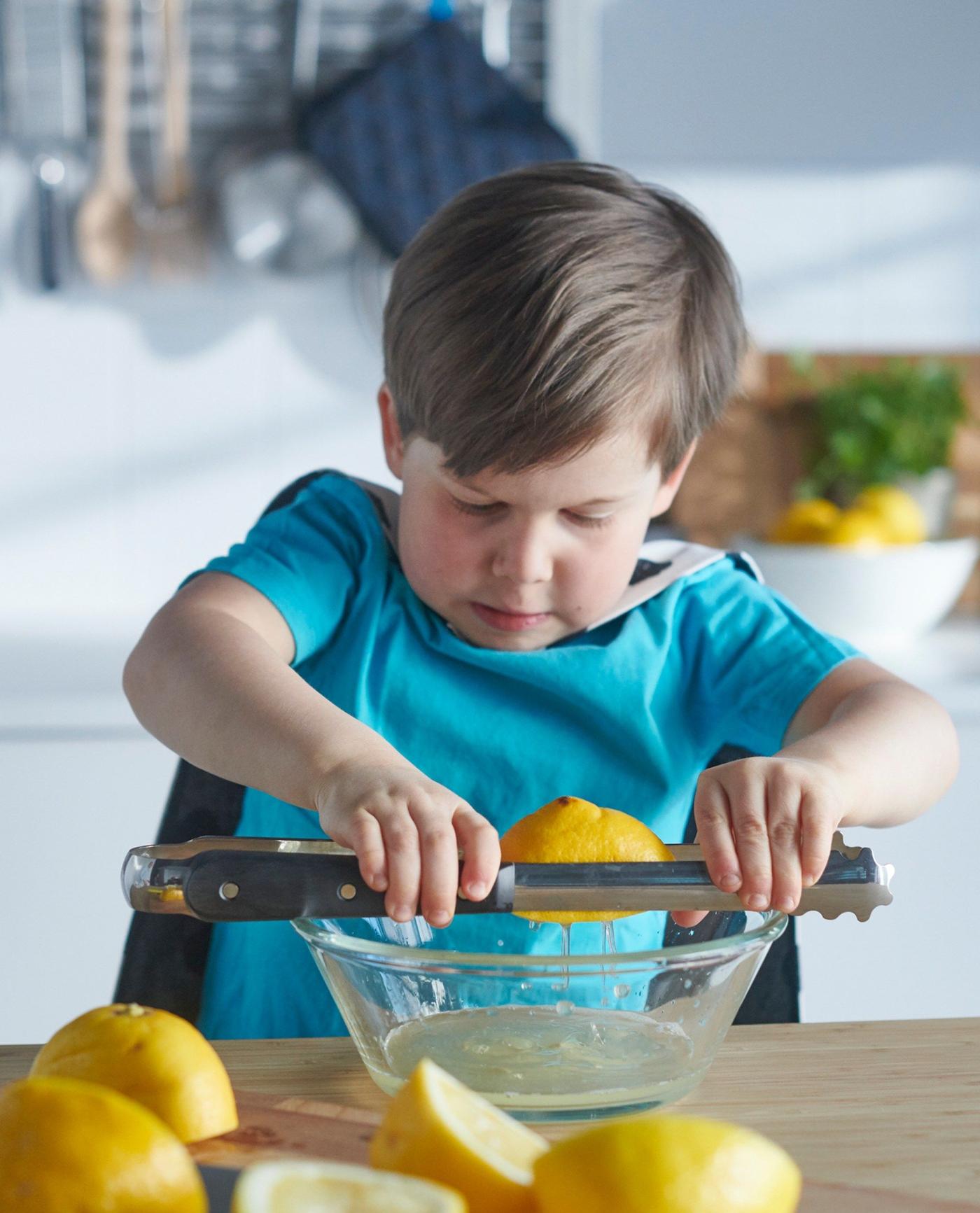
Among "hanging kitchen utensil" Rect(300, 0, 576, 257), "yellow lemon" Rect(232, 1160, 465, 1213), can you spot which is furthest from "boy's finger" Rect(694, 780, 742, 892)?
"hanging kitchen utensil" Rect(300, 0, 576, 257)

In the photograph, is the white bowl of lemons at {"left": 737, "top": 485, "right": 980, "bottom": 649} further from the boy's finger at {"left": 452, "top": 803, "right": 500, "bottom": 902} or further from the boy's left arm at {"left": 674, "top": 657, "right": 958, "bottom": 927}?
the boy's finger at {"left": 452, "top": 803, "right": 500, "bottom": 902}

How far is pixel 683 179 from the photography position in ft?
7.32

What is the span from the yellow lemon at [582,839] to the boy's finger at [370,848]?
0.26 feet

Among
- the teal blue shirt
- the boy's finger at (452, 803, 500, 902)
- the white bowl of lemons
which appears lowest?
the white bowl of lemons

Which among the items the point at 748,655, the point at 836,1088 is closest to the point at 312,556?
the point at 748,655

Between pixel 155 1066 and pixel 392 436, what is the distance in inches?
21.8

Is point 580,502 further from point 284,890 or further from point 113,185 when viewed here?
point 113,185

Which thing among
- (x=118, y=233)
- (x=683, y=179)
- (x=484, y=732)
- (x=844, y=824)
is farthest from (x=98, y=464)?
(x=844, y=824)

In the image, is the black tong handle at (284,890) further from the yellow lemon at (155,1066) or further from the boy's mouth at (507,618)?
the boy's mouth at (507,618)

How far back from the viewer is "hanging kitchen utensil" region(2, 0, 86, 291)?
206cm

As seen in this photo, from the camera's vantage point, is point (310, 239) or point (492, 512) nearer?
point (492, 512)

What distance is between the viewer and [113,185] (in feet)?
6.91

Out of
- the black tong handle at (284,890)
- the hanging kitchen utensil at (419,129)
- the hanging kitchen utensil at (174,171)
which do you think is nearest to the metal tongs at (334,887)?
the black tong handle at (284,890)

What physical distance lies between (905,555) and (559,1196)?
5.16 feet
